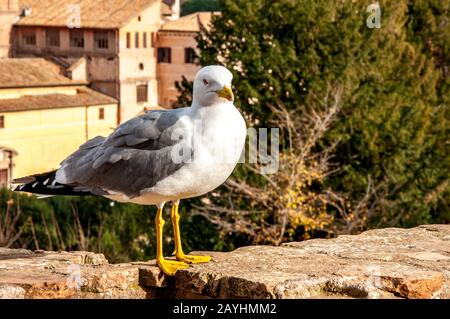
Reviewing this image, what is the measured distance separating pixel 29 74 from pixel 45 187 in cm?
3854

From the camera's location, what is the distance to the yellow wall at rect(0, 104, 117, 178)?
41.2 m

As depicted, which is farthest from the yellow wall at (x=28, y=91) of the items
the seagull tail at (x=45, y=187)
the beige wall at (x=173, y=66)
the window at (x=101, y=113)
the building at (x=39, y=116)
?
the seagull tail at (x=45, y=187)

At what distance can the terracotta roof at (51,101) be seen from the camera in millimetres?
40875

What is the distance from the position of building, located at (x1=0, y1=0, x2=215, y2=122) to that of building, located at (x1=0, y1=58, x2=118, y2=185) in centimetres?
274

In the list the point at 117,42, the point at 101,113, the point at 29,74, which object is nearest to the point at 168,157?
the point at 29,74

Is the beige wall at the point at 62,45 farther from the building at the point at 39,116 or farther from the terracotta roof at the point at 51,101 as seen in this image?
the building at the point at 39,116

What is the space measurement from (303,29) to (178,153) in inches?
659

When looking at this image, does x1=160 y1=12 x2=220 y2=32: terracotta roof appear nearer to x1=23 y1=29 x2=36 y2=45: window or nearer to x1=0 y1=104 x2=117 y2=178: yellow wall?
x1=23 y1=29 x2=36 y2=45: window

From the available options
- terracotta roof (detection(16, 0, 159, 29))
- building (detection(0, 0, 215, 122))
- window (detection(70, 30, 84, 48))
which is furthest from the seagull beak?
window (detection(70, 30, 84, 48))

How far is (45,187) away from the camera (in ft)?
17.0

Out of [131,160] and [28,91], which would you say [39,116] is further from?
[131,160]

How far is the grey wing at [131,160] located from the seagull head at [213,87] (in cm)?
14

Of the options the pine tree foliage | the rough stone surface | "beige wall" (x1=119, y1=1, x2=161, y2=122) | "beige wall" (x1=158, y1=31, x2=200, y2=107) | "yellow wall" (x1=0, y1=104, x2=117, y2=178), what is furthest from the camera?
"beige wall" (x1=158, y1=31, x2=200, y2=107)
